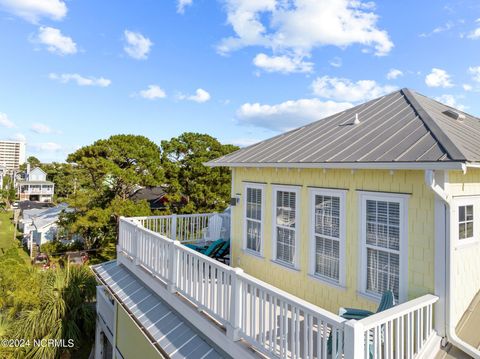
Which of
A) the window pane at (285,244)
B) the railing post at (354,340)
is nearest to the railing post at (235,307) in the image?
the railing post at (354,340)

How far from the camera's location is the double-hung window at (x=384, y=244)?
4.60 metres

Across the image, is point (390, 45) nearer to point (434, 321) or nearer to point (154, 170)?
point (434, 321)

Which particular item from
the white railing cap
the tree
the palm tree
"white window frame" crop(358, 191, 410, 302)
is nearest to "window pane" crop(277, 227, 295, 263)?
"white window frame" crop(358, 191, 410, 302)

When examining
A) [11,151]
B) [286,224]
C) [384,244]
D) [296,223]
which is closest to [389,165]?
[384,244]

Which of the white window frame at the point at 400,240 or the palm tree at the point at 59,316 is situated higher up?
the white window frame at the point at 400,240

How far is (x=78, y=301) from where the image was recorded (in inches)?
456

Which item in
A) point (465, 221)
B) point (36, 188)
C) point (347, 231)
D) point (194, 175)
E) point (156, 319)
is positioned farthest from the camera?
point (36, 188)

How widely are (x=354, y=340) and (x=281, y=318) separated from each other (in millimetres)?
1008

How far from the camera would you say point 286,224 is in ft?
21.8

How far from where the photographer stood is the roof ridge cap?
396 centimetres

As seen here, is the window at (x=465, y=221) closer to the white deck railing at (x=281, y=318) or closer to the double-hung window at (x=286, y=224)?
the white deck railing at (x=281, y=318)

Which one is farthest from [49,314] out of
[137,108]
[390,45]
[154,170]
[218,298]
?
[137,108]

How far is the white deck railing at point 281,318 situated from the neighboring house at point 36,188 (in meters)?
68.4

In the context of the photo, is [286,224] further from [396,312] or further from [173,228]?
[173,228]
